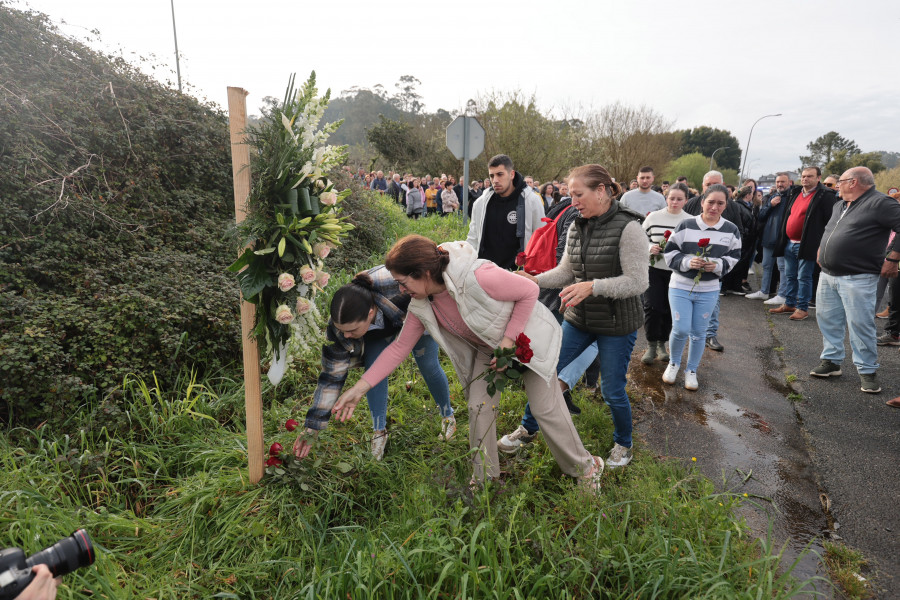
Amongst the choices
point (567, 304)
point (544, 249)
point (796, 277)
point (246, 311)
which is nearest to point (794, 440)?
point (567, 304)

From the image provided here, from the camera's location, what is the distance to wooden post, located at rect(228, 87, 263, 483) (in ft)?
7.43

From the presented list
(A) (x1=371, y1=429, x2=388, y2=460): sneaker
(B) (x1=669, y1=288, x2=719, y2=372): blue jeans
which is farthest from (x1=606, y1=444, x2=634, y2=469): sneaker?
(B) (x1=669, y1=288, x2=719, y2=372): blue jeans

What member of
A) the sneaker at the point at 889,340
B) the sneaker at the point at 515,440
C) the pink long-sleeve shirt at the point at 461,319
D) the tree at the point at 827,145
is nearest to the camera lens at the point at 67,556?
the pink long-sleeve shirt at the point at 461,319

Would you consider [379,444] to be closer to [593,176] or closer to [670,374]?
[593,176]

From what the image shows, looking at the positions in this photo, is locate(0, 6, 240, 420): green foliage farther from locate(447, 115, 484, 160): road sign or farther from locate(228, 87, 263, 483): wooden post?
locate(447, 115, 484, 160): road sign

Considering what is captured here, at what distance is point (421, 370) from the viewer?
339 cm

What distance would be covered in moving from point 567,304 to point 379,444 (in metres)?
1.55

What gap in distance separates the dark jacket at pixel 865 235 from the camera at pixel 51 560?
5859 millimetres

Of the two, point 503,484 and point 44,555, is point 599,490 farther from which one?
point 44,555

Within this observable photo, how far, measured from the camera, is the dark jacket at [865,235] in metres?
4.43

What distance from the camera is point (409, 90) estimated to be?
54.4m

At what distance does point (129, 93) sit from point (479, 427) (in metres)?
6.09

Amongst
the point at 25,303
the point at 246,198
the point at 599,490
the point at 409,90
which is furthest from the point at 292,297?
the point at 409,90

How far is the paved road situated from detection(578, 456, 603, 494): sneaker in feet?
2.25
